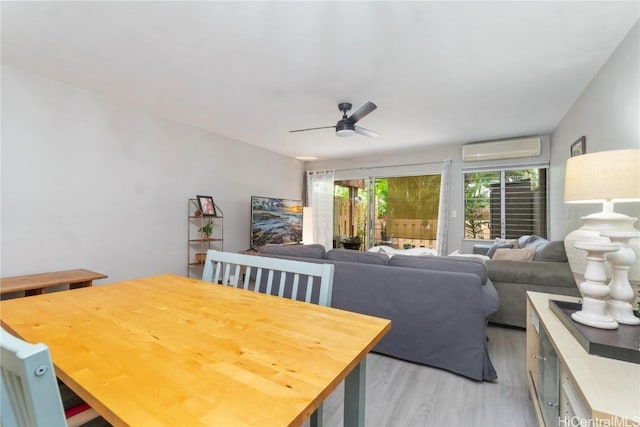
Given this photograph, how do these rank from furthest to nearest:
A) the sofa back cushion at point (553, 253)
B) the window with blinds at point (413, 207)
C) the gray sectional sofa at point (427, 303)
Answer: the window with blinds at point (413, 207), the sofa back cushion at point (553, 253), the gray sectional sofa at point (427, 303)

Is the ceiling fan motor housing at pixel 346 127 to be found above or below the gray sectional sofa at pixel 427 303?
above

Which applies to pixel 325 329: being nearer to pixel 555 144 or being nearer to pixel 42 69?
pixel 42 69

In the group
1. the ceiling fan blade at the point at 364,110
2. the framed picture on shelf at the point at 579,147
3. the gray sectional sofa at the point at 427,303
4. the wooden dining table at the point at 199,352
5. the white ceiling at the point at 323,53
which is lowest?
the gray sectional sofa at the point at 427,303

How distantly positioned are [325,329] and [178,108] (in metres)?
3.39

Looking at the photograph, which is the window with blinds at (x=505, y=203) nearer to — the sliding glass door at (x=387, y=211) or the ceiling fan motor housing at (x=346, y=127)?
the sliding glass door at (x=387, y=211)

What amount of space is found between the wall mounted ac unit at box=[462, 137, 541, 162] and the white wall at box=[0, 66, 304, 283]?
3.98m

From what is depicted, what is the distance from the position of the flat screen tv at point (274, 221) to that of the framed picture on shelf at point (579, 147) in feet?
13.4

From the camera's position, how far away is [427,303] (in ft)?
7.12

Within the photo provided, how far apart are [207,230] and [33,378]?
150 inches

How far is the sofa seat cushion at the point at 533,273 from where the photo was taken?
2.69 metres

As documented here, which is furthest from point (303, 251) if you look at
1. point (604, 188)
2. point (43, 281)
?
point (43, 281)

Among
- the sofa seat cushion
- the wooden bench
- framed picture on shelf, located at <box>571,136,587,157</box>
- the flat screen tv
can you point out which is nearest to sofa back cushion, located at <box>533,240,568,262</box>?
the sofa seat cushion

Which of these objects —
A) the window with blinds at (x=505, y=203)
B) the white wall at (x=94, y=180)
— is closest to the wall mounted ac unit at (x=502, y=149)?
the window with blinds at (x=505, y=203)

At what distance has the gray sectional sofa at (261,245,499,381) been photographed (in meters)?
2.03
